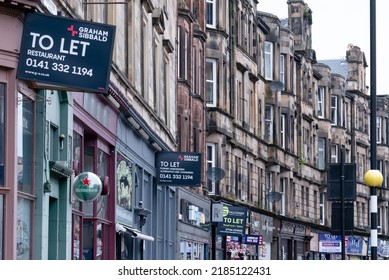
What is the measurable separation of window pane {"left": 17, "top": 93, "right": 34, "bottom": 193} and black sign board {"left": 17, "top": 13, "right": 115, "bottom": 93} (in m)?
1.60

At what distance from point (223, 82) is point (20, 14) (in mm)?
34017

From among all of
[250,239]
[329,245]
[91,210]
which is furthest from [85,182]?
[250,239]

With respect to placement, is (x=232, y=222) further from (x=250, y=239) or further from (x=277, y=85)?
(x=277, y=85)

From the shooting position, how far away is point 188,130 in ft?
148

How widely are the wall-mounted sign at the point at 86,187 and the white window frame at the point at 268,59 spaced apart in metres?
43.8

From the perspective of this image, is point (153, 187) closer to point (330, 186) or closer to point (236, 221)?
point (236, 221)

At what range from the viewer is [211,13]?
168 feet

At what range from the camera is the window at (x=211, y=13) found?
50.9m

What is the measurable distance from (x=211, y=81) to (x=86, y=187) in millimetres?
30656

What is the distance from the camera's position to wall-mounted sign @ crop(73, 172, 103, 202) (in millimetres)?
20344

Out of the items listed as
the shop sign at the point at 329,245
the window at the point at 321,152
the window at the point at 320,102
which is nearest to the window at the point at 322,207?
the window at the point at 321,152

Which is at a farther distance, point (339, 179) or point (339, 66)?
point (339, 66)

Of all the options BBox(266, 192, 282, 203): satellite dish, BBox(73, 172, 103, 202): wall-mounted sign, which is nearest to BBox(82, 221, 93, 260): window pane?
BBox(73, 172, 103, 202): wall-mounted sign

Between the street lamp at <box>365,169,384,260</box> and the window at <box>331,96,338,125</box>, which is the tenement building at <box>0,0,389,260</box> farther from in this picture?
the street lamp at <box>365,169,384,260</box>
